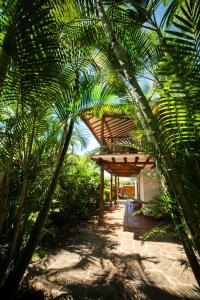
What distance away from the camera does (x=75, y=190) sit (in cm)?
888

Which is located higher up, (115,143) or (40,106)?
(115,143)

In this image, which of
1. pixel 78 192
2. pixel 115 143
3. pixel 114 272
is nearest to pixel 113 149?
pixel 78 192

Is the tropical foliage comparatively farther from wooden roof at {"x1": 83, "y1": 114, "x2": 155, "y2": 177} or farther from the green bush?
the green bush

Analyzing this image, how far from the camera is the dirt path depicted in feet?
10.9

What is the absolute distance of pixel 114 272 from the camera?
163 inches

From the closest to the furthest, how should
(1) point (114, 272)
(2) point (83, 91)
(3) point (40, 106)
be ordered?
(3) point (40, 106) < (2) point (83, 91) < (1) point (114, 272)

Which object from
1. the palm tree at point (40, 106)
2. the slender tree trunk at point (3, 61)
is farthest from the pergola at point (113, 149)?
the slender tree trunk at point (3, 61)

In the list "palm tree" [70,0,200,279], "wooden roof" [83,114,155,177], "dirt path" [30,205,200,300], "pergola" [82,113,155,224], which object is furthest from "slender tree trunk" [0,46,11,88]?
"pergola" [82,113,155,224]

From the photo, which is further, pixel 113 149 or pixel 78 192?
pixel 78 192

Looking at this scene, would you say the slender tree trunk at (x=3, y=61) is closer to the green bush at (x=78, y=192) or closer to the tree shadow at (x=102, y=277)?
the tree shadow at (x=102, y=277)

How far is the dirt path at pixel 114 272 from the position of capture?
3.33 metres

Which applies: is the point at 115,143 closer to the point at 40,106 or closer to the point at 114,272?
the point at 114,272

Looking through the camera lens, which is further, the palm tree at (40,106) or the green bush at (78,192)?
the green bush at (78,192)

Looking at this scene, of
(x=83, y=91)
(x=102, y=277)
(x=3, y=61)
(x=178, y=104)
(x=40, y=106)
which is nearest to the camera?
(x=178, y=104)
